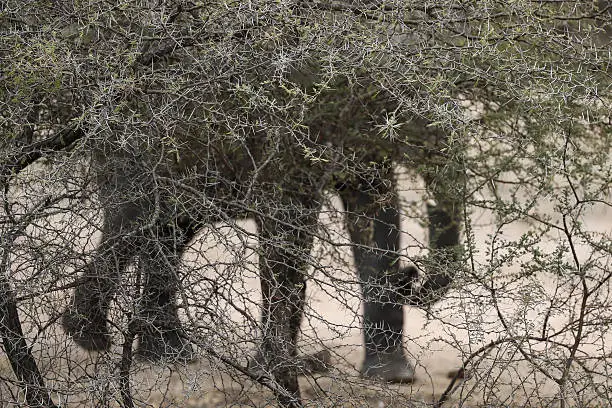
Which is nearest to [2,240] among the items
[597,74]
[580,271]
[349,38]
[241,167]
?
[349,38]

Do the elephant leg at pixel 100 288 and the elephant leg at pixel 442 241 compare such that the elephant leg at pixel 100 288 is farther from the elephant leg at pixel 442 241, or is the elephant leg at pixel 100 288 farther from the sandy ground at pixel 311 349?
the elephant leg at pixel 442 241

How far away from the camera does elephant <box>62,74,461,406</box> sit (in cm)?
343

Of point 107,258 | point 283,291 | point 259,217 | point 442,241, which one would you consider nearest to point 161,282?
point 107,258

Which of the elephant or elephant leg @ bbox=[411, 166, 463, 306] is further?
elephant leg @ bbox=[411, 166, 463, 306]

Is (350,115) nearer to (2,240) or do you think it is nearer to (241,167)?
(241,167)

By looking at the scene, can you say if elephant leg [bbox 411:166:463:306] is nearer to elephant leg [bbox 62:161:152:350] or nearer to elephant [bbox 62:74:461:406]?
elephant [bbox 62:74:461:406]

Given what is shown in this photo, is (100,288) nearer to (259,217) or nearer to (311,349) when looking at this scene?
(259,217)

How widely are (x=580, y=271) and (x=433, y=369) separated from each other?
307 centimetres

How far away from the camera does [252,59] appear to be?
3314mm

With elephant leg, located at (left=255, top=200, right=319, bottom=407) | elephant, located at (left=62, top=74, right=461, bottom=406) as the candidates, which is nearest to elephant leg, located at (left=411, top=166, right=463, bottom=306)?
elephant, located at (left=62, top=74, right=461, bottom=406)

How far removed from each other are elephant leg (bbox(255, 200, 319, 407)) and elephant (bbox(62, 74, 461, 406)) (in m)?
0.01

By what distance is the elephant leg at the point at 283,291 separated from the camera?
339 centimetres

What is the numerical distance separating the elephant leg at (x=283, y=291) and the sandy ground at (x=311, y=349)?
0.07m

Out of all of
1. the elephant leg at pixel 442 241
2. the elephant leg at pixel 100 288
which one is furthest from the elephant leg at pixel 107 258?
the elephant leg at pixel 442 241
